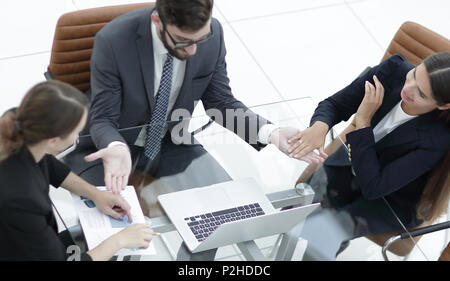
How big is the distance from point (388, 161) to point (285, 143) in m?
0.44

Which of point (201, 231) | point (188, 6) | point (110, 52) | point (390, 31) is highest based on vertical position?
point (188, 6)

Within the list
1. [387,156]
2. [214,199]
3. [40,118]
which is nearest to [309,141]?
[387,156]

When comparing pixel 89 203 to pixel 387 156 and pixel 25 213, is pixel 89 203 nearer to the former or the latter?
pixel 25 213

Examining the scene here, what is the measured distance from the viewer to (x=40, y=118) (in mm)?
1783

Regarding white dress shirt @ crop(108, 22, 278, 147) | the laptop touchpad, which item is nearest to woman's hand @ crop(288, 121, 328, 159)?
white dress shirt @ crop(108, 22, 278, 147)

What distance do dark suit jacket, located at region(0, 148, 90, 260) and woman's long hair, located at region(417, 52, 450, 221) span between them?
143 cm

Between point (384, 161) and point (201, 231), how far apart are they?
89cm

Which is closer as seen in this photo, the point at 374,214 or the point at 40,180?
the point at 40,180

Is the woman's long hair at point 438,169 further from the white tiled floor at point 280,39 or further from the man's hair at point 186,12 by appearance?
the white tiled floor at point 280,39

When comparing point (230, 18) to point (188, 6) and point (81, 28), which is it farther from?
point (188, 6)

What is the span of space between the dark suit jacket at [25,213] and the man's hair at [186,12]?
679 mm

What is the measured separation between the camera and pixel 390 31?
15.0ft

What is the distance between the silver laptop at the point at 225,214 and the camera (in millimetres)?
2105
